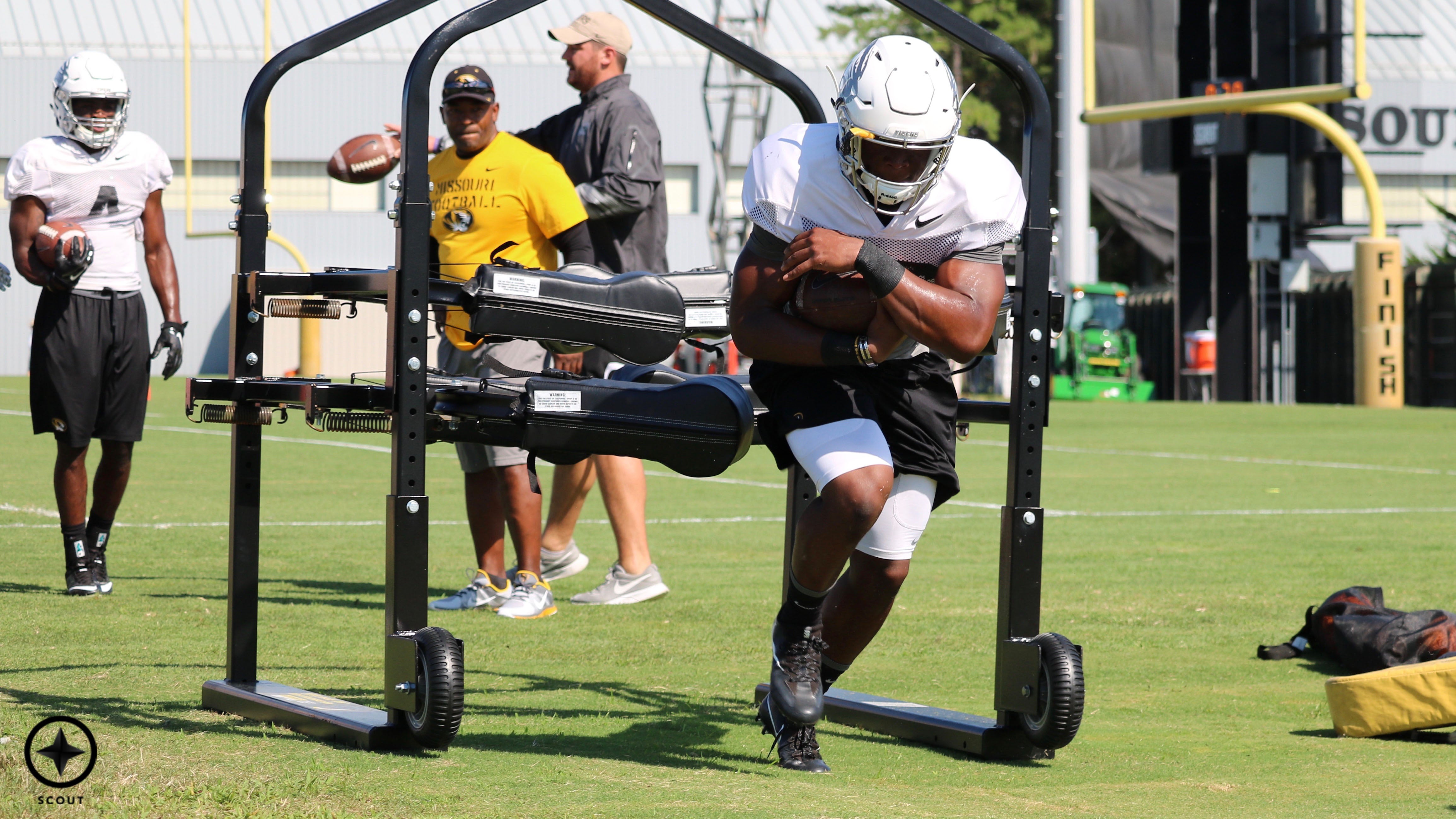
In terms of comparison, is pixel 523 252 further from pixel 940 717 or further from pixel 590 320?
pixel 940 717

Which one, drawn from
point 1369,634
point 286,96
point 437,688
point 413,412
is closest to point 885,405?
point 413,412

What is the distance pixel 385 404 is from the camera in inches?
171

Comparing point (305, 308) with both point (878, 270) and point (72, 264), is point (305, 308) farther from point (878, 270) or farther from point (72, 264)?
point (72, 264)

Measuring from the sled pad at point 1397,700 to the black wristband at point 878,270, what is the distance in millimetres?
1723

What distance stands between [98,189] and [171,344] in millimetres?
693

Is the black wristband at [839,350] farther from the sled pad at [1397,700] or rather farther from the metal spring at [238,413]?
the sled pad at [1397,700]

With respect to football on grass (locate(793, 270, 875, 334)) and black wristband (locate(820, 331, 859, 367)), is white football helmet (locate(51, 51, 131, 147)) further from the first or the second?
black wristband (locate(820, 331, 859, 367))

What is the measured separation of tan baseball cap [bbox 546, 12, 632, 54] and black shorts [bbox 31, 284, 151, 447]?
2.08m

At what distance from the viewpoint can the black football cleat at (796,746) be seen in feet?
13.9

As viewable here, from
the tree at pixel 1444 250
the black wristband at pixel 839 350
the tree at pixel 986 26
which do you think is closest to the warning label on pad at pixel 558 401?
the black wristband at pixel 839 350

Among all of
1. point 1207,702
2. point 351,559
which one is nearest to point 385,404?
point 1207,702

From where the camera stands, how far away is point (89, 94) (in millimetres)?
7309

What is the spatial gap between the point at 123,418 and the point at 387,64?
35548 millimetres

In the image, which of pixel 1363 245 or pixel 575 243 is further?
pixel 1363 245
